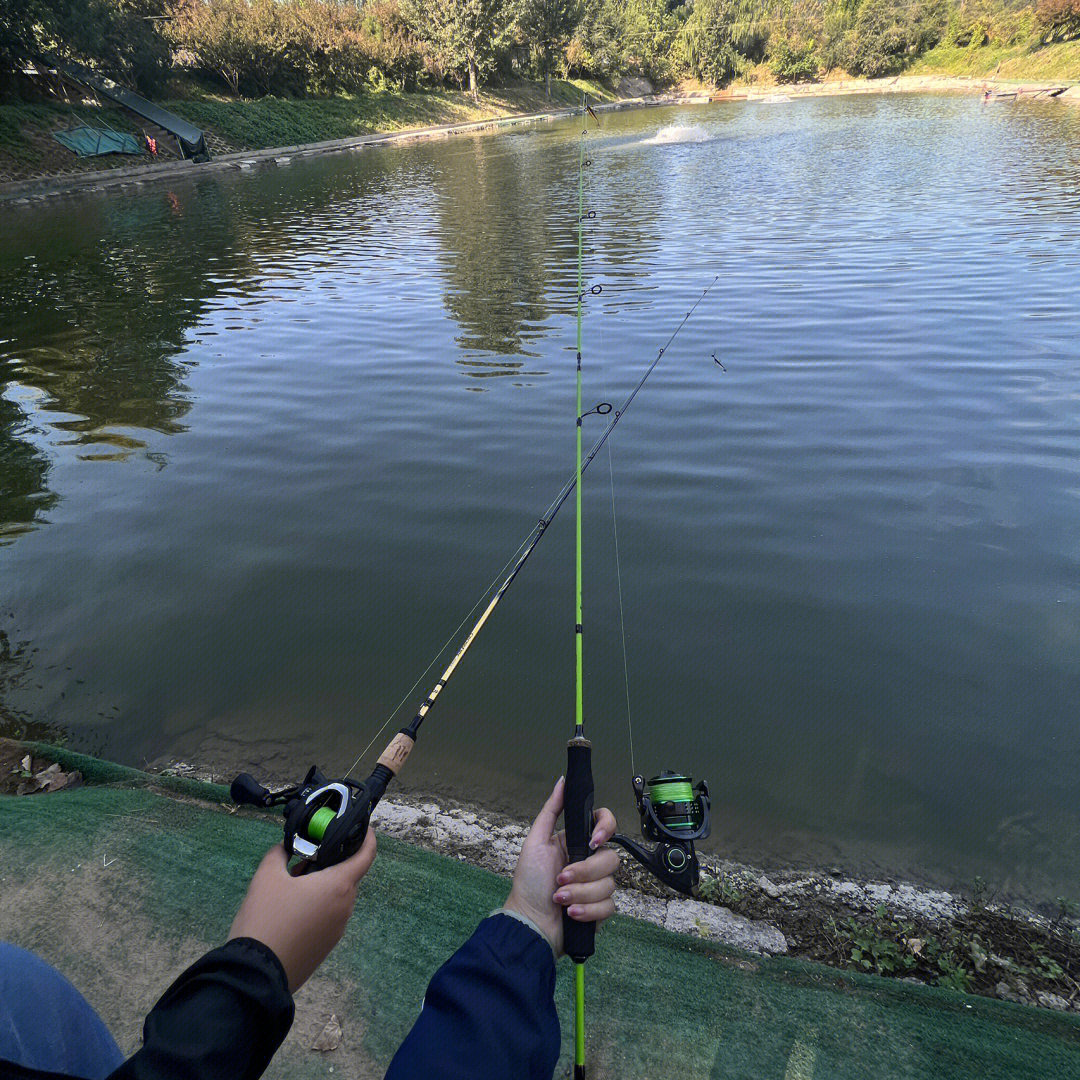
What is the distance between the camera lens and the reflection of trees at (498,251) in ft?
35.2

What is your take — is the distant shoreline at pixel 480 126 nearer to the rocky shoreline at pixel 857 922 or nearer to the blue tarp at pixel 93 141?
the blue tarp at pixel 93 141

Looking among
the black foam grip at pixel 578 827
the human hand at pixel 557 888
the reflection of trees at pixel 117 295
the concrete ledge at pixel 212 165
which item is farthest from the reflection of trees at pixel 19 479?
the concrete ledge at pixel 212 165

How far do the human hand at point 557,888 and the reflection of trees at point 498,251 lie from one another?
26.8ft

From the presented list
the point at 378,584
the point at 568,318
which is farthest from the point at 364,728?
the point at 568,318

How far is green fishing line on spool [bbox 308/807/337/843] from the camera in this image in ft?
4.43

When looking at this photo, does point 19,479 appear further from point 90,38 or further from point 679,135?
point 679,135

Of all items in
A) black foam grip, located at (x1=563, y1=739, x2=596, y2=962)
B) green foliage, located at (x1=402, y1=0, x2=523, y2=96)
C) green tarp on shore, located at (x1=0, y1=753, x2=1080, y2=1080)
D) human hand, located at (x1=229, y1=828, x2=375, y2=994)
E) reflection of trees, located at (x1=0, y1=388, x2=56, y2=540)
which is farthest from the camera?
green foliage, located at (x1=402, y1=0, x2=523, y2=96)

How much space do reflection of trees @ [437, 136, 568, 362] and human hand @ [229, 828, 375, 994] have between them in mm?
8406

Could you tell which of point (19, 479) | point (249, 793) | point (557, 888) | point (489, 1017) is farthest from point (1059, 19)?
point (489, 1017)

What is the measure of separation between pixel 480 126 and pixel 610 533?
59.4 m

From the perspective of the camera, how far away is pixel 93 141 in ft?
106

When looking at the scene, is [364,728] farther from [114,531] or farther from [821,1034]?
[114,531]

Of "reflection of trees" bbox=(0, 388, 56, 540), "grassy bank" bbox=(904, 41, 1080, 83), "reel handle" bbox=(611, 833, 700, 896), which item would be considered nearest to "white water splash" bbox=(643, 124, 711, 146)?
"grassy bank" bbox=(904, 41, 1080, 83)

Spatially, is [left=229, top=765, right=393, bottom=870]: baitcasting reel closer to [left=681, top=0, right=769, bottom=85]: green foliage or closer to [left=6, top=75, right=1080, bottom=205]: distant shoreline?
[left=6, top=75, right=1080, bottom=205]: distant shoreline
